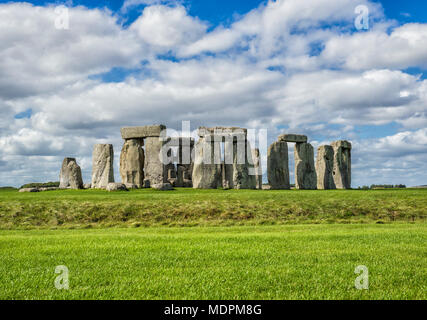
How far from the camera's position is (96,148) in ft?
93.8

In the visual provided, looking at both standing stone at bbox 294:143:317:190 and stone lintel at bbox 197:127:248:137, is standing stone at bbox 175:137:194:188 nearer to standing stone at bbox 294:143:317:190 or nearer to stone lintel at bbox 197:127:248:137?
stone lintel at bbox 197:127:248:137

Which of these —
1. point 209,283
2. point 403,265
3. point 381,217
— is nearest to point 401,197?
point 381,217

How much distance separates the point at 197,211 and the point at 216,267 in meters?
9.92

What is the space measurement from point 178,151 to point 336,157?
40.4 feet

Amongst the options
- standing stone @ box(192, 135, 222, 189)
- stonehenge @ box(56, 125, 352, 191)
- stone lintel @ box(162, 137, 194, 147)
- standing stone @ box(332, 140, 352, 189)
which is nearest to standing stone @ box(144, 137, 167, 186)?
stonehenge @ box(56, 125, 352, 191)

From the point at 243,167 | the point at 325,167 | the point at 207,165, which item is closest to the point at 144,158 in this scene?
the point at 207,165

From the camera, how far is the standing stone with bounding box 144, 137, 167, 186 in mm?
27047

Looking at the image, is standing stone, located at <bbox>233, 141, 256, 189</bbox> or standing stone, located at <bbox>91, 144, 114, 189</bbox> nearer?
standing stone, located at <bbox>233, 141, 256, 189</bbox>

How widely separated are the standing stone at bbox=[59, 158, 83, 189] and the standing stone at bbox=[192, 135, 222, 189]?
794cm

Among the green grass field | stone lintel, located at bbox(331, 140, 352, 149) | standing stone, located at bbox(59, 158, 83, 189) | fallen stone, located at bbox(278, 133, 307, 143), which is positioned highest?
fallen stone, located at bbox(278, 133, 307, 143)

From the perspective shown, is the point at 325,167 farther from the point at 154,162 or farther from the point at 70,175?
the point at 70,175

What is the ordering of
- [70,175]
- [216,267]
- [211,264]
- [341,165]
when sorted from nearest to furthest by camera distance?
[216,267], [211,264], [70,175], [341,165]

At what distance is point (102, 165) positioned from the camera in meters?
28.1
